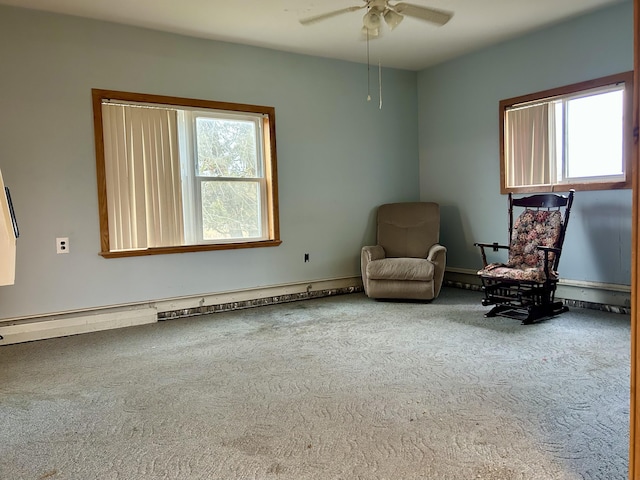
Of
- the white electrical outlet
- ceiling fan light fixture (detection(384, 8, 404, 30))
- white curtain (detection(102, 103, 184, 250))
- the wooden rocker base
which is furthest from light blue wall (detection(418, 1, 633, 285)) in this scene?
the white electrical outlet

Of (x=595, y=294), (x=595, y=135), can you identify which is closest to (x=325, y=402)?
(x=595, y=294)

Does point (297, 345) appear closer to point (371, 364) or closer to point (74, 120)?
point (371, 364)

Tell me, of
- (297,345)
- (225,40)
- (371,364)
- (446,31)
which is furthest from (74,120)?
(446,31)

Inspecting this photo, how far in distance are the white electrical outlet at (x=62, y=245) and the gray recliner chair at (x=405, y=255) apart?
277 centimetres

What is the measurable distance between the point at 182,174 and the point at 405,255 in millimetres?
2527

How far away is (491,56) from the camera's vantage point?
4.95 meters

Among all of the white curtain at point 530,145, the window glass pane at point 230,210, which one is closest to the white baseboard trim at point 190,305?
the window glass pane at point 230,210

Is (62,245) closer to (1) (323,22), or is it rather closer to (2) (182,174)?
(2) (182,174)

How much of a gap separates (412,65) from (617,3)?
2.22 m

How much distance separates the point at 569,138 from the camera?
4340 mm

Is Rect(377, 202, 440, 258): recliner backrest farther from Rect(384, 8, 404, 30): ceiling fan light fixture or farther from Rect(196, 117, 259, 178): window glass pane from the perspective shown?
Rect(384, 8, 404, 30): ceiling fan light fixture

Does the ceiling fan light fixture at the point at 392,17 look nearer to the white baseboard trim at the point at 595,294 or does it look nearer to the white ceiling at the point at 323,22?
the white ceiling at the point at 323,22

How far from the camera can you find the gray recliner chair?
4.51 meters

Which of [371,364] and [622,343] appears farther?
[622,343]
